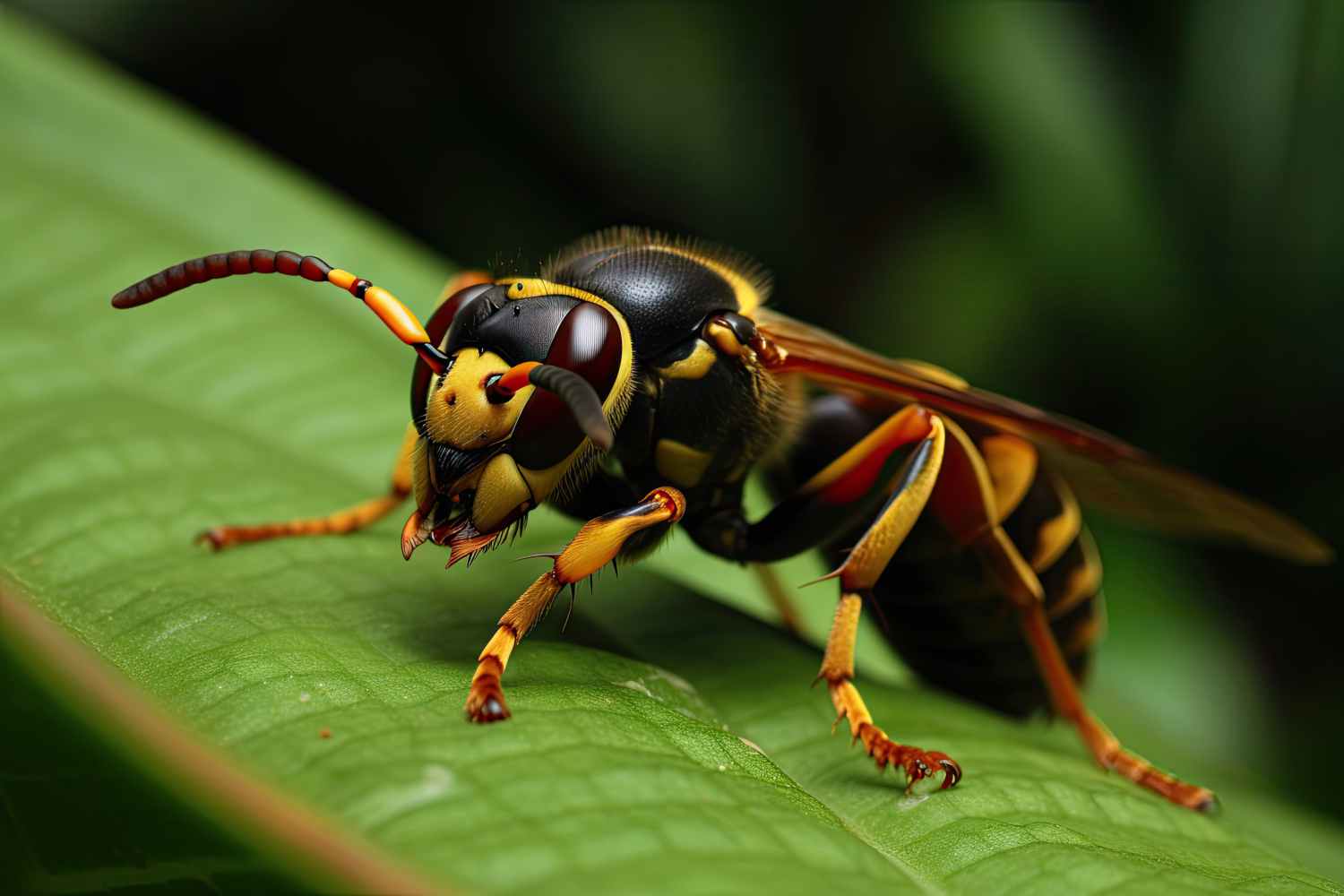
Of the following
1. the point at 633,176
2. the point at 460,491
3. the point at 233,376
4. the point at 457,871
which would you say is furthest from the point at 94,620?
the point at 633,176

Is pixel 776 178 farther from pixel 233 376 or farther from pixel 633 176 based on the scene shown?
pixel 233 376

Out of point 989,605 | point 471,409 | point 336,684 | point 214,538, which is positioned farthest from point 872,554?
point 214,538

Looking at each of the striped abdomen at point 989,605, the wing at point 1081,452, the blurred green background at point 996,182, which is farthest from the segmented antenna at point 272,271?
the blurred green background at point 996,182

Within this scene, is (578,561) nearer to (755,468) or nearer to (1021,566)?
(755,468)

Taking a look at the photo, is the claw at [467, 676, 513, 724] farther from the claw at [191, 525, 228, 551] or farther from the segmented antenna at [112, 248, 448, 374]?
the claw at [191, 525, 228, 551]

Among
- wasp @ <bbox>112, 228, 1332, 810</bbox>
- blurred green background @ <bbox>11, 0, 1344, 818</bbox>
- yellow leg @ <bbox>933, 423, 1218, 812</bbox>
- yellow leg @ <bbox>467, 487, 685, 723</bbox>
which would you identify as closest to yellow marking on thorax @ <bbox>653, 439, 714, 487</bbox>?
wasp @ <bbox>112, 228, 1332, 810</bbox>

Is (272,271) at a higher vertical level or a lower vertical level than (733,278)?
lower
